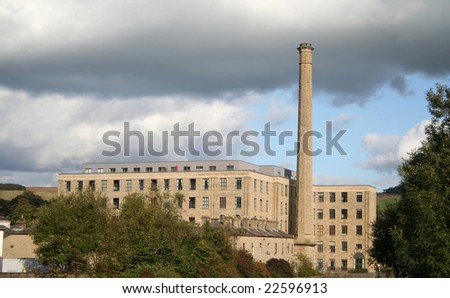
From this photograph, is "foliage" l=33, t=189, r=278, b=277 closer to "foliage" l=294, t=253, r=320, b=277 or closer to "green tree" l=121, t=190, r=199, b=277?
"green tree" l=121, t=190, r=199, b=277

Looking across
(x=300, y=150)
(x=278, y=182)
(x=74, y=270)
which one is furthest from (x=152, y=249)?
(x=278, y=182)

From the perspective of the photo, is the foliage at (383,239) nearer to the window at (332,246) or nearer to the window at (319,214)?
the window at (332,246)

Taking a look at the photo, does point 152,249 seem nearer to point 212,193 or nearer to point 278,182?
point 212,193

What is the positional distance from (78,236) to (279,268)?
3129 centimetres

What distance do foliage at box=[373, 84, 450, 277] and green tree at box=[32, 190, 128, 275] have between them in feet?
70.9

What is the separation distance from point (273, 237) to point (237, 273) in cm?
2998

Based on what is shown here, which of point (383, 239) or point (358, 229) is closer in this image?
point (383, 239)

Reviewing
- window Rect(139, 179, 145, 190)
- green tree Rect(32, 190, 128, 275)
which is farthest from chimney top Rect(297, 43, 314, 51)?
green tree Rect(32, 190, 128, 275)

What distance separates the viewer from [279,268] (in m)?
82.9

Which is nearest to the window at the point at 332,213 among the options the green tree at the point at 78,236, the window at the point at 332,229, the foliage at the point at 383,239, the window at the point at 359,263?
the window at the point at 332,229

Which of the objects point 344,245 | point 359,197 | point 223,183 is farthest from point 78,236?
point 359,197

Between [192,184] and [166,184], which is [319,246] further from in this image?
[166,184]

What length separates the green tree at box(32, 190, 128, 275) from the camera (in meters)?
56.2

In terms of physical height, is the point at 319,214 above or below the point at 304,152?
below
